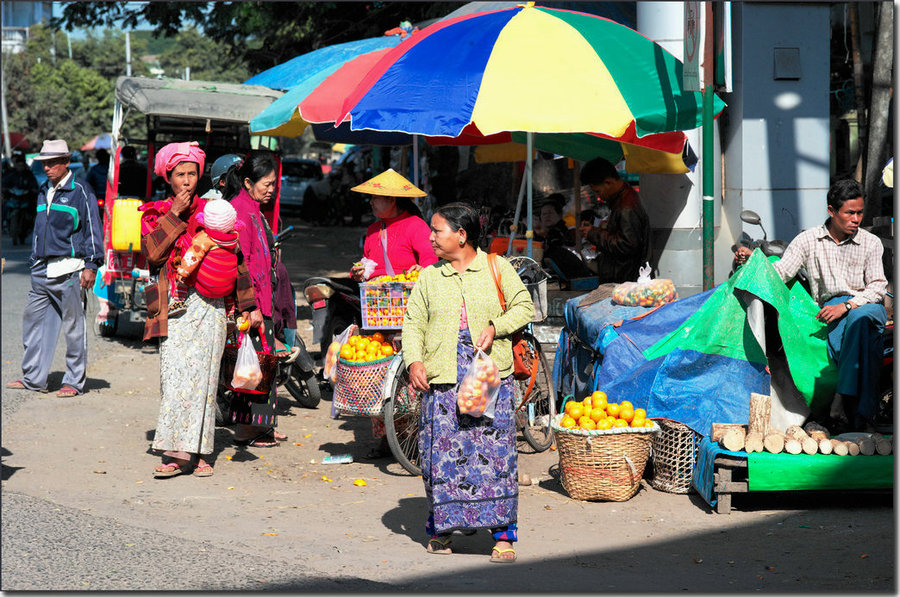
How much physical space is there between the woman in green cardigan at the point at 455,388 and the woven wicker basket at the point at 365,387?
1.69 metres

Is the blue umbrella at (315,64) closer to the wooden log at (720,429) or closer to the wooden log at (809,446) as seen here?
the wooden log at (720,429)

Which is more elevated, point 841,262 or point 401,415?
point 841,262

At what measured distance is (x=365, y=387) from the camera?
23.1 feet

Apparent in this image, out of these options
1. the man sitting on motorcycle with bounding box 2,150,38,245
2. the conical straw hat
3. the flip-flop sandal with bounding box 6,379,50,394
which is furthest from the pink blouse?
the man sitting on motorcycle with bounding box 2,150,38,245

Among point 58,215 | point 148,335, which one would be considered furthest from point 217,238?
point 58,215

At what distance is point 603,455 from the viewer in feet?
20.6

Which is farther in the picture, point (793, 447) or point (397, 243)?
point (397, 243)

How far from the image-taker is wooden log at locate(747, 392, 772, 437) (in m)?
6.18

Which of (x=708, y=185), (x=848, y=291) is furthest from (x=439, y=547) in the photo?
(x=708, y=185)

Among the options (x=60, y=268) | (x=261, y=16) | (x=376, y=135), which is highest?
(x=261, y=16)

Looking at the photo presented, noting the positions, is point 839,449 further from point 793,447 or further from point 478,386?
point 478,386

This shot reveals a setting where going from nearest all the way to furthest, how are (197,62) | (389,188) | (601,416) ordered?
(601,416)
(389,188)
(197,62)

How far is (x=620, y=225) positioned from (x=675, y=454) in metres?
2.41

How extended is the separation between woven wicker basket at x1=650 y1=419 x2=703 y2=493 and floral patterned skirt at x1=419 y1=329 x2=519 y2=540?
156cm
